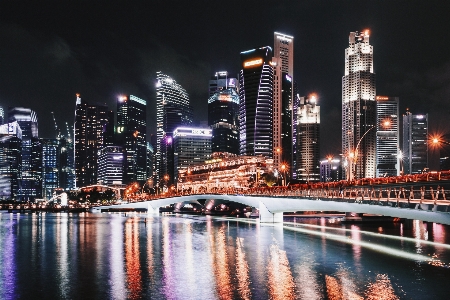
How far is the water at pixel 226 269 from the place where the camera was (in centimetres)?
3027

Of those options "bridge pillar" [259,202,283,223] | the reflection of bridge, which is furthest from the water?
→ "bridge pillar" [259,202,283,223]

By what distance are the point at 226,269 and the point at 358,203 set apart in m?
20.1

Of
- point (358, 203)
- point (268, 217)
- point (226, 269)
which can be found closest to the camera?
point (226, 269)

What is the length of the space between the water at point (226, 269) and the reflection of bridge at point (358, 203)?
4257mm

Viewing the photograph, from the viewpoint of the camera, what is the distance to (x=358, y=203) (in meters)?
52.7

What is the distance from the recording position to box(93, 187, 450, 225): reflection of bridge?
4138 centimetres

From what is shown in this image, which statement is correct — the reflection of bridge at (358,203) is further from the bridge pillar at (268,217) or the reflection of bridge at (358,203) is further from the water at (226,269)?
the water at (226,269)

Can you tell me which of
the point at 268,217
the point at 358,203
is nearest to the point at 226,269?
the point at 358,203

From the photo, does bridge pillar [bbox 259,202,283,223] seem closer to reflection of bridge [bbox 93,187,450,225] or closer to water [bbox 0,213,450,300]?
reflection of bridge [bbox 93,187,450,225]

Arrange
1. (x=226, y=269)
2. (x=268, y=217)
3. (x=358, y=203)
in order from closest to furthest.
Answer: (x=226, y=269) → (x=358, y=203) → (x=268, y=217)

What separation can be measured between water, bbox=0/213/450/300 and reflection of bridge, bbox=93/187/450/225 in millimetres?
4257

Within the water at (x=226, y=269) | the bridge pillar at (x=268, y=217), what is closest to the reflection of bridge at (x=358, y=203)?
the bridge pillar at (x=268, y=217)

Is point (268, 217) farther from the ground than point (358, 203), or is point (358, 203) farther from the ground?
point (358, 203)

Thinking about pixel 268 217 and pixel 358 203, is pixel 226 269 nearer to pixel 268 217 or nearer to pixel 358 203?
pixel 358 203
